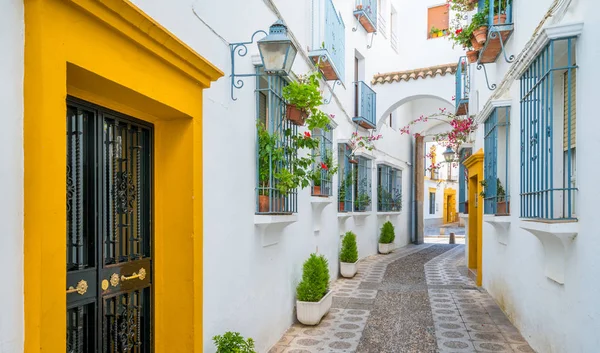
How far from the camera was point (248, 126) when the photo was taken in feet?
15.9

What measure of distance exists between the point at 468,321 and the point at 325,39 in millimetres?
5092

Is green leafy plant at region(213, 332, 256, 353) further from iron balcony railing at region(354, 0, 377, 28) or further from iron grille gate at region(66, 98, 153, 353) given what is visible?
iron balcony railing at region(354, 0, 377, 28)

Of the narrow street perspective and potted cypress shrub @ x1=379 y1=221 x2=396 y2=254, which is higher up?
the narrow street perspective

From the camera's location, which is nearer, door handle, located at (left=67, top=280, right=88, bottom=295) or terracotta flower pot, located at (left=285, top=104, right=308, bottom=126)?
door handle, located at (left=67, top=280, right=88, bottom=295)

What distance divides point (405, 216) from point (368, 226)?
16.5 ft

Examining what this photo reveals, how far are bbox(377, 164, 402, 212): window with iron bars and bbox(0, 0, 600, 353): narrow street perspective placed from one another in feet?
17.3

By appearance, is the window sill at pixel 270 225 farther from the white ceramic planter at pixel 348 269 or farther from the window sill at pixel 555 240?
the white ceramic planter at pixel 348 269

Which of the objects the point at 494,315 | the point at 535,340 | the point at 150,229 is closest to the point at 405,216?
the point at 494,315

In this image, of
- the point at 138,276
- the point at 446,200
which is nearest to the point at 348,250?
the point at 138,276

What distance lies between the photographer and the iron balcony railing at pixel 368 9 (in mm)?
12008

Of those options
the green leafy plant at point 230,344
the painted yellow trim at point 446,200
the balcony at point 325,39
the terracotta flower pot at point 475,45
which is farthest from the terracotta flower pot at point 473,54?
the painted yellow trim at point 446,200

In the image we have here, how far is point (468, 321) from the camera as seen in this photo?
6.89 metres

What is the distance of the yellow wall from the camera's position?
6.66 ft

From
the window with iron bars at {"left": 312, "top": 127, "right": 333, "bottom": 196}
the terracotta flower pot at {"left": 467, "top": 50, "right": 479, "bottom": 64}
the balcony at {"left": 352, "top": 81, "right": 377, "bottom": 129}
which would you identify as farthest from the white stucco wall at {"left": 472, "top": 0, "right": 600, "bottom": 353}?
the balcony at {"left": 352, "top": 81, "right": 377, "bottom": 129}
